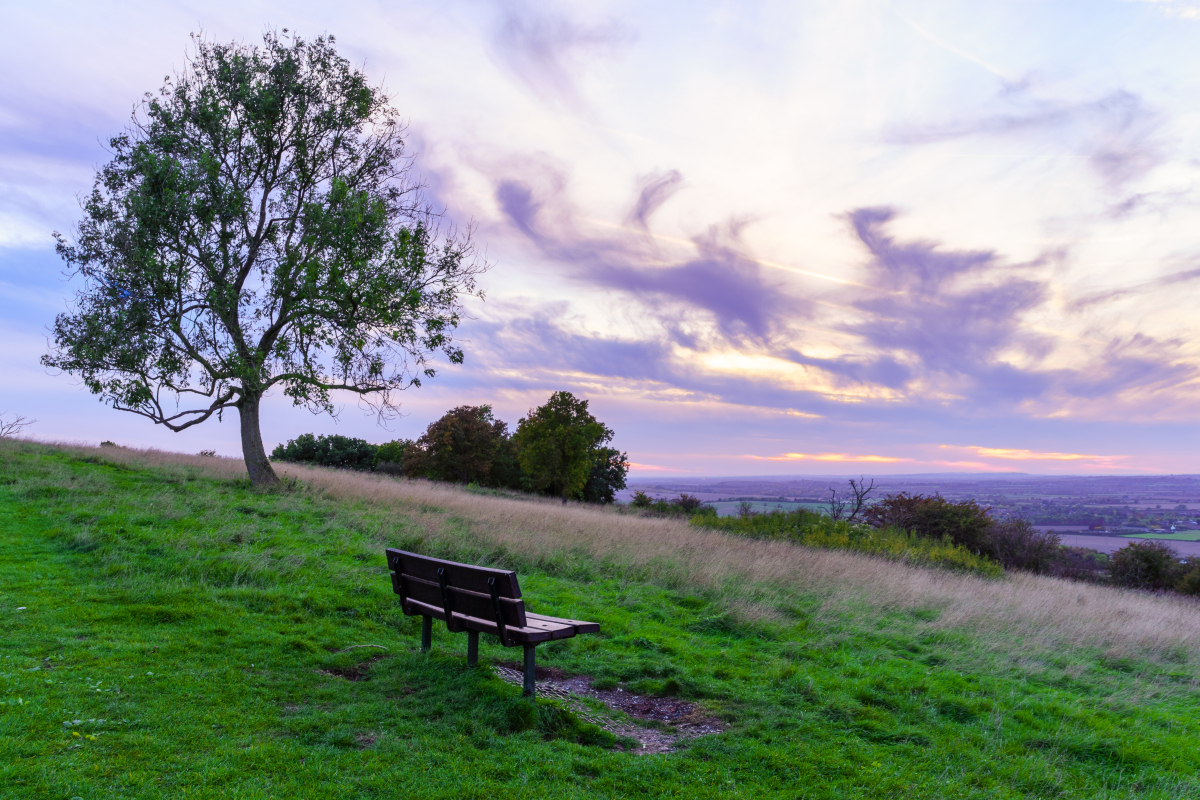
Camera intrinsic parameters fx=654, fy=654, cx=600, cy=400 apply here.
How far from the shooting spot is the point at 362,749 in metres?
4.20

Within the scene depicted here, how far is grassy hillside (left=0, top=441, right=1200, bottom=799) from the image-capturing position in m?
4.04

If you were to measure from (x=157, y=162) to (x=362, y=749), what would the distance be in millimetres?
16704

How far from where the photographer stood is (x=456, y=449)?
38.9 meters

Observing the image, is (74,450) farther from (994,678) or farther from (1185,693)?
(1185,693)

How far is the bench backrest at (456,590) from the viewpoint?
5.23m

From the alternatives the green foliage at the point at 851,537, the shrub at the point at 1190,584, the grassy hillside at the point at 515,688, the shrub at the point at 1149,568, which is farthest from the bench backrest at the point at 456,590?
the shrub at the point at 1149,568

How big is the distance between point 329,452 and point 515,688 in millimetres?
38670

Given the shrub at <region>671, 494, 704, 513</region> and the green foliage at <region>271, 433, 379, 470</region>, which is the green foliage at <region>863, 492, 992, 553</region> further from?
the green foliage at <region>271, 433, 379, 470</region>

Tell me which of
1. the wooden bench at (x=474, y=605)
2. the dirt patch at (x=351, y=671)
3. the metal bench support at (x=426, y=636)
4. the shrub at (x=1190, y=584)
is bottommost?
the shrub at (x=1190, y=584)

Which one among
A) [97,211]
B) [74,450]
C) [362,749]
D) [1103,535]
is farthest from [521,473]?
[362,749]

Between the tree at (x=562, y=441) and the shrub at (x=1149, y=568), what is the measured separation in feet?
73.9

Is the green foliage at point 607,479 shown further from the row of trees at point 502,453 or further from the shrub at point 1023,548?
the shrub at point 1023,548

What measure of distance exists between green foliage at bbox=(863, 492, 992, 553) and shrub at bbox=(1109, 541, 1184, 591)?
18.3ft

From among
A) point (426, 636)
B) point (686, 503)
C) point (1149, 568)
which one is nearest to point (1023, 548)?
point (1149, 568)
